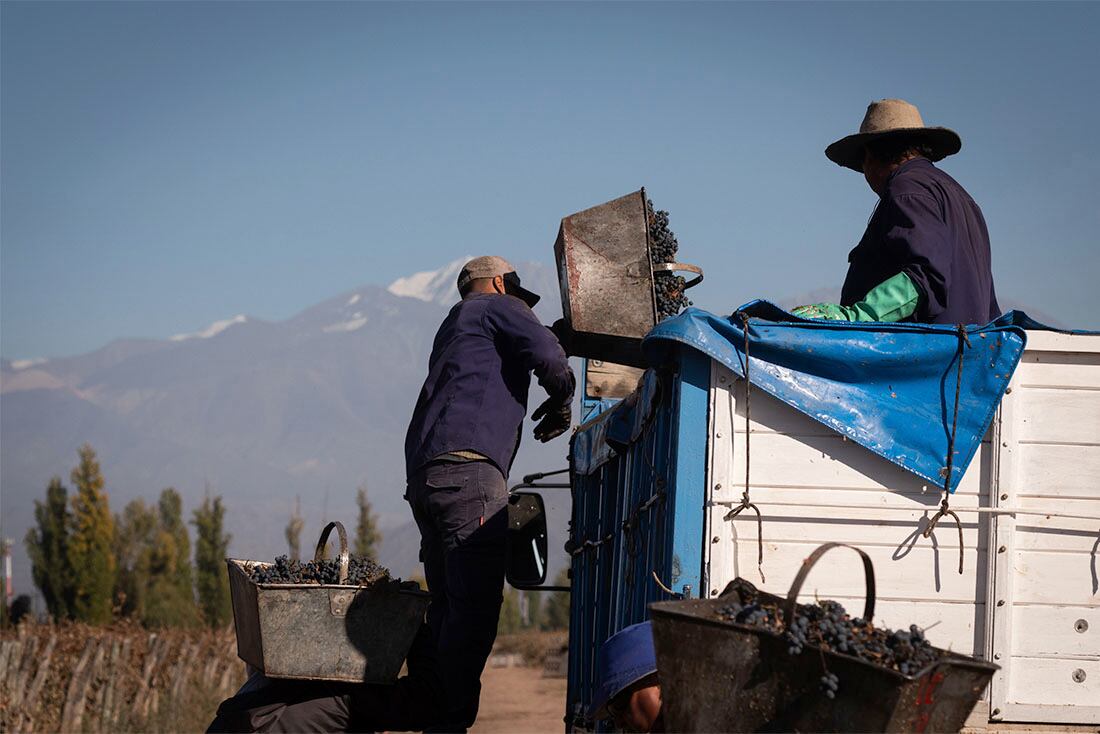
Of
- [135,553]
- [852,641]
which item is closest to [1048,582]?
[852,641]

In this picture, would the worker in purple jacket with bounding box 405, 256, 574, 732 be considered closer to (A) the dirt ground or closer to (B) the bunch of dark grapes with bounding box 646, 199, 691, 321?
(B) the bunch of dark grapes with bounding box 646, 199, 691, 321

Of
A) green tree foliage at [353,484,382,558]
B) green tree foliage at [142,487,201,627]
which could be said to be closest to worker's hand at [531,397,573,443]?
green tree foliage at [142,487,201,627]

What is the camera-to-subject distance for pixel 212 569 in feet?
136

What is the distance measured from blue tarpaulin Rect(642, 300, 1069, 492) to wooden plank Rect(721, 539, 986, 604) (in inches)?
9.9

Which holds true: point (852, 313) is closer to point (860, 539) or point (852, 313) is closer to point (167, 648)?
point (860, 539)

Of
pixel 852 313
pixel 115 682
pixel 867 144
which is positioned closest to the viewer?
pixel 852 313

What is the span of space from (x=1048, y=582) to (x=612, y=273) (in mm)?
2633

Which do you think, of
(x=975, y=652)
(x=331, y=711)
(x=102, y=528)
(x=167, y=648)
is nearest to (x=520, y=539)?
(x=331, y=711)

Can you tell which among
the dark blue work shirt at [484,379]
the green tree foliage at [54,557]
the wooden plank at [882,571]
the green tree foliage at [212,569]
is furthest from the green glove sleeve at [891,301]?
the green tree foliage at [54,557]

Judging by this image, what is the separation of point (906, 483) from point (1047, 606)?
2.07 ft

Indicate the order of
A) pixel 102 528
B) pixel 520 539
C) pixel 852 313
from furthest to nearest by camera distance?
pixel 102 528, pixel 520 539, pixel 852 313

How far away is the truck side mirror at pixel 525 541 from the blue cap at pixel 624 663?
272cm

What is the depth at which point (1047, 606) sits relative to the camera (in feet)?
14.4

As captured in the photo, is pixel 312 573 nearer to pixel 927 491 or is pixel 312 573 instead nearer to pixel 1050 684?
pixel 927 491
